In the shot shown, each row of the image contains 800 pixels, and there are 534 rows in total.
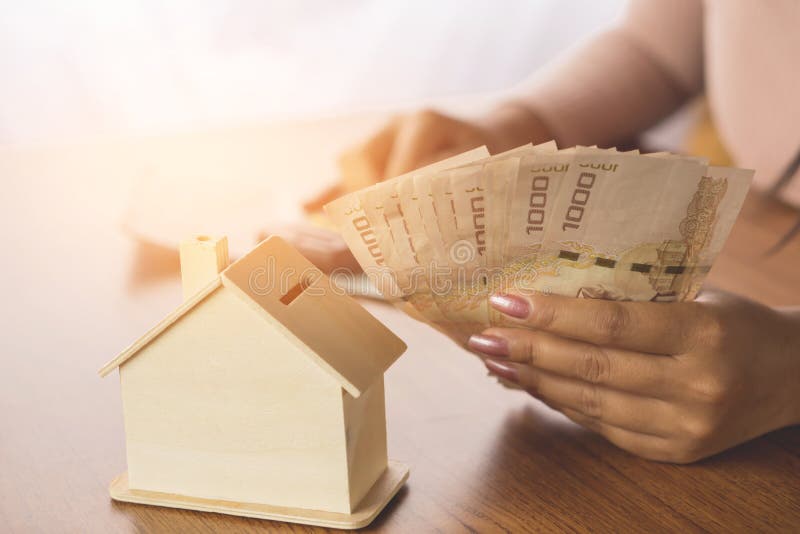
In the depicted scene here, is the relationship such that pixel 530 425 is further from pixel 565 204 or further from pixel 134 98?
pixel 134 98

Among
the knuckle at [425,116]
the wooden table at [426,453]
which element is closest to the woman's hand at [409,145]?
the knuckle at [425,116]

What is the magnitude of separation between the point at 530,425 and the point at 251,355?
10.8 inches

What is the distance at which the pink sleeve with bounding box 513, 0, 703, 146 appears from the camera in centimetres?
157

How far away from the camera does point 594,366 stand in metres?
0.69

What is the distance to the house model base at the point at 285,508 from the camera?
60cm

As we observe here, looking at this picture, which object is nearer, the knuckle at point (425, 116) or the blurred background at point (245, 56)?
the knuckle at point (425, 116)

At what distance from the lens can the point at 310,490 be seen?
1.99 feet

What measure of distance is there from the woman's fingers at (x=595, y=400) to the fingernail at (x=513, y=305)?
69 millimetres

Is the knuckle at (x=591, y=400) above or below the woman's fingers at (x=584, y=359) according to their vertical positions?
below

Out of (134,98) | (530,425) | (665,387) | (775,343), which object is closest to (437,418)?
(530,425)

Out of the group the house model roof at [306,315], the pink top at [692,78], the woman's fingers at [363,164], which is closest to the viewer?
the house model roof at [306,315]

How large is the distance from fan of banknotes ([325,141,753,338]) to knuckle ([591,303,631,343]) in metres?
0.03

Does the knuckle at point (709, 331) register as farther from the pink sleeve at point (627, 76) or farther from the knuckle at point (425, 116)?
the pink sleeve at point (627, 76)

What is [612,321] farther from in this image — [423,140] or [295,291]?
[423,140]
